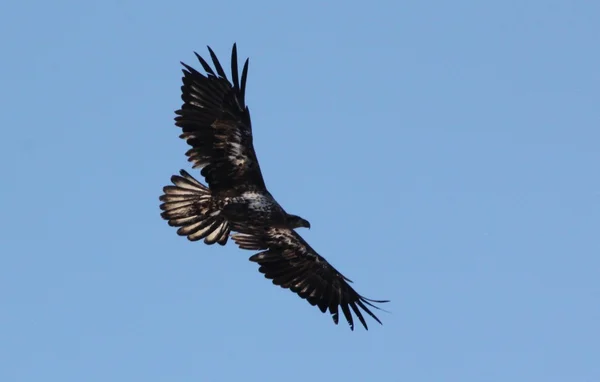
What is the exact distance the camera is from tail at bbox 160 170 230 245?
3531cm

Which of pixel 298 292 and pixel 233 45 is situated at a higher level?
pixel 233 45

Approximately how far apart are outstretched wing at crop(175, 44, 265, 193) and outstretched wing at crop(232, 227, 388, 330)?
32.4 inches

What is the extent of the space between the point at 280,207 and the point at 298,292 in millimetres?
1326

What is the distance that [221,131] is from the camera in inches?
1369

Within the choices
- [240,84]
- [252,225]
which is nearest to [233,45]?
[240,84]

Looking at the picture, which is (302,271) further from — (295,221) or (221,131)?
(221,131)

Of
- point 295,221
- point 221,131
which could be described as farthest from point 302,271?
point 221,131

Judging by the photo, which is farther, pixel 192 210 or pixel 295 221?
pixel 192 210

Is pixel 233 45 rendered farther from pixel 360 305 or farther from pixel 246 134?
pixel 360 305

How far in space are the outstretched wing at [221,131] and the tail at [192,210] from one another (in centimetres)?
52

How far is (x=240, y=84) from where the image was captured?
3491 centimetres

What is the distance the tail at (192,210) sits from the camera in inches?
1390

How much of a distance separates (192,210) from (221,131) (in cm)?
140

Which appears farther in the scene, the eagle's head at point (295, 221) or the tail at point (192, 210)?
the tail at point (192, 210)
